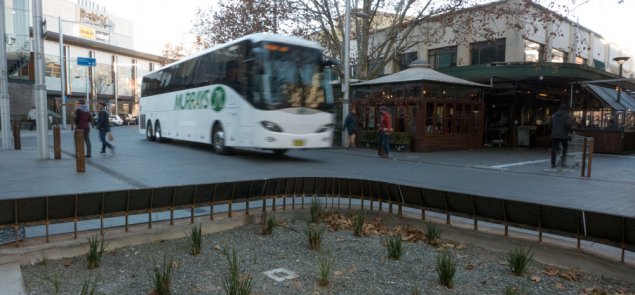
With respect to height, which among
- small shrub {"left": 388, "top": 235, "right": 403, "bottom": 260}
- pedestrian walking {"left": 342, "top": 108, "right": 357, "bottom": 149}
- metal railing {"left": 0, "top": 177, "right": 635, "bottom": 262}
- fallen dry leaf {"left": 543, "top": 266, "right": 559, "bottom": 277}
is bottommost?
fallen dry leaf {"left": 543, "top": 266, "right": 559, "bottom": 277}

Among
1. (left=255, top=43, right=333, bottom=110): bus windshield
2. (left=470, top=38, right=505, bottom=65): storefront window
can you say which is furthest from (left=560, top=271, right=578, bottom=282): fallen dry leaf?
(left=470, top=38, right=505, bottom=65): storefront window

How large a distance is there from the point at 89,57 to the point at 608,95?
60286mm

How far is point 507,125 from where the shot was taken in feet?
83.9

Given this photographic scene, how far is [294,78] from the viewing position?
13.5m

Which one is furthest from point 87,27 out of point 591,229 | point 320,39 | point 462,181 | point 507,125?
point 591,229

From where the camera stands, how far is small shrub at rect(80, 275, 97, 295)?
3.27 meters

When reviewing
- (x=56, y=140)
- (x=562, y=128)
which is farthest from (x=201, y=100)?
(x=562, y=128)

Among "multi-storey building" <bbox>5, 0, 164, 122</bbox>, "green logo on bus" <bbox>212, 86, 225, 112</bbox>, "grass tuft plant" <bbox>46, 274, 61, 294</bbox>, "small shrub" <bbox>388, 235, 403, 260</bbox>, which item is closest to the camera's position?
"grass tuft plant" <bbox>46, 274, 61, 294</bbox>

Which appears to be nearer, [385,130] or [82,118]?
[82,118]

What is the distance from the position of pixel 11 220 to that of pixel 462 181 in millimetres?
8945

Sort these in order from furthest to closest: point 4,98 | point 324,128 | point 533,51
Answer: point 533,51, point 4,98, point 324,128

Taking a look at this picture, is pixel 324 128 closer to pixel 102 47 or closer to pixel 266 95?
pixel 266 95

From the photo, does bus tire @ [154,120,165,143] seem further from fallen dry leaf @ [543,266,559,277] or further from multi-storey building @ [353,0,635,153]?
fallen dry leaf @ [543,266,559,277]

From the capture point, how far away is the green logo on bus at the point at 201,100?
14969 mm
